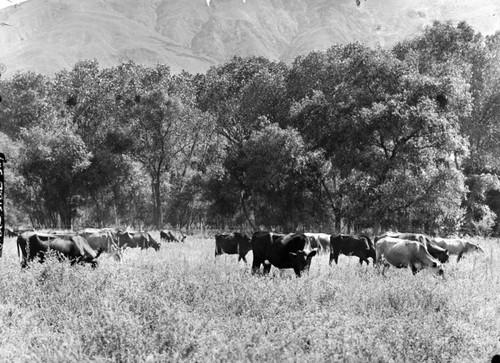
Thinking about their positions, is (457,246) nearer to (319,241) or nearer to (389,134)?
(319,241)

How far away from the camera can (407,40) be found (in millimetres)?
43031

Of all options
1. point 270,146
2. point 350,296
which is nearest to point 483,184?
point 270,146

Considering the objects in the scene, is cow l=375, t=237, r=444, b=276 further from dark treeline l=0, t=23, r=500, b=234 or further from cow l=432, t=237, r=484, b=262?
dark treeline l=0, t=23, r=500, b=234

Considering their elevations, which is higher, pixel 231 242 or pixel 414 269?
pixel 231 242

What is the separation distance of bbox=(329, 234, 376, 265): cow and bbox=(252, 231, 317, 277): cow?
463cm

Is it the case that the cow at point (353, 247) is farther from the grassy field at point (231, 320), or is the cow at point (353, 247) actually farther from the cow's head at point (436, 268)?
the grassy field at point (231, 320)

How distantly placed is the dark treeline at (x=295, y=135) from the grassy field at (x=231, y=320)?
2090cm

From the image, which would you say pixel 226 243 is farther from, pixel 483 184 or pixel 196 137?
pixel 196 137

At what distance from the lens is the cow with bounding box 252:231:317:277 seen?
580 inches

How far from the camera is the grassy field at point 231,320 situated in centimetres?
700

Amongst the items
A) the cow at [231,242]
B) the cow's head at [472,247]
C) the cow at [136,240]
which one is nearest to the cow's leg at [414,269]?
the cow at [231,242]

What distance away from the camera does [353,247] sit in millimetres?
20641

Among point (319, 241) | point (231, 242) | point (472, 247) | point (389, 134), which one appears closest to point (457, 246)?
point (472, 247)

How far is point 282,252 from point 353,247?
6016 mm
